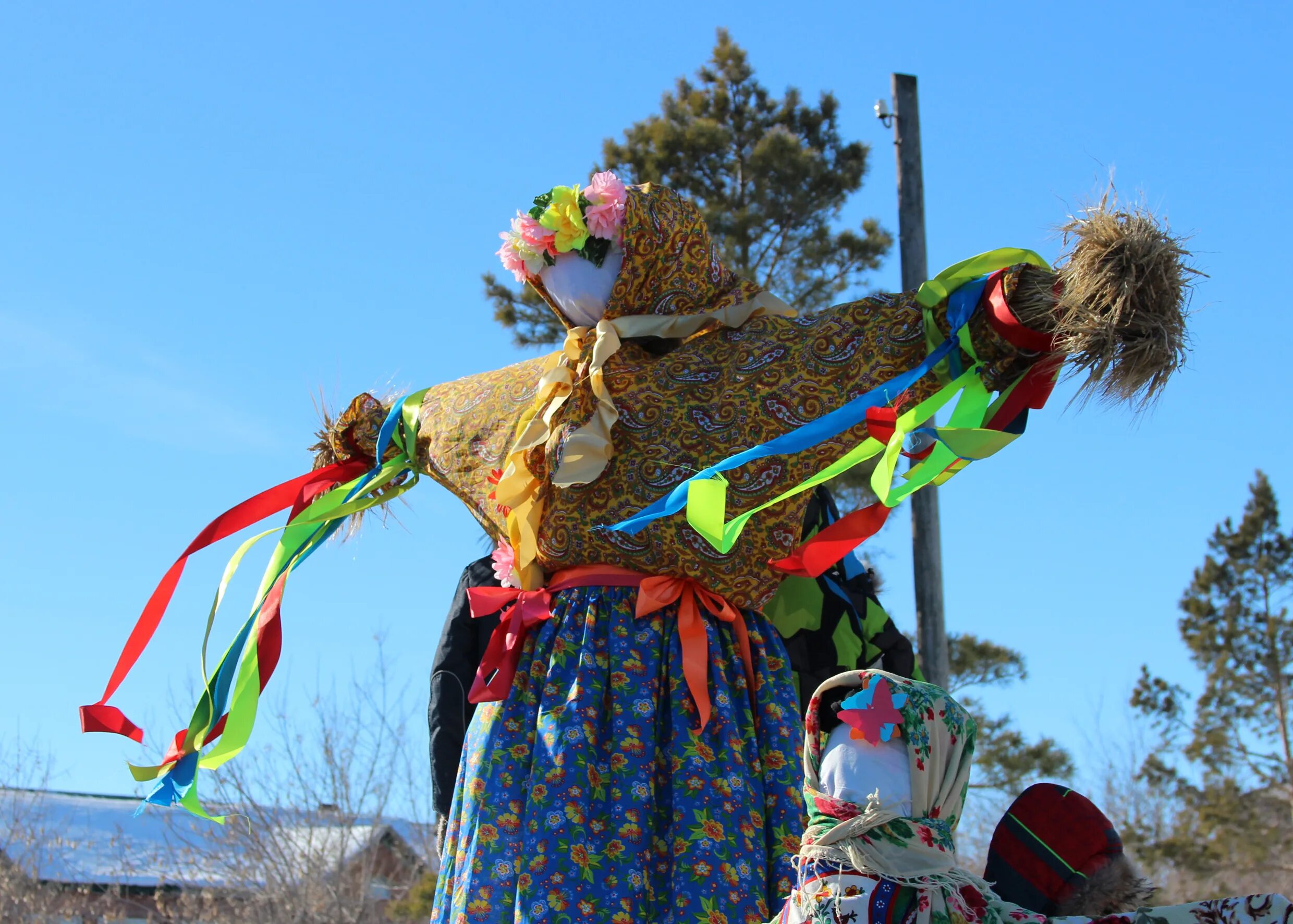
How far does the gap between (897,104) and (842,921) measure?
515 centimetres

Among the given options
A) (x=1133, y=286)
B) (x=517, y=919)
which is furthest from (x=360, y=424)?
(x=1133, y=286)

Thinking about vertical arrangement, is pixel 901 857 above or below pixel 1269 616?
below

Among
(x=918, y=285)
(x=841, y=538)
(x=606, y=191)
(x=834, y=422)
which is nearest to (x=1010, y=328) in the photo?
(x=834, y=422)

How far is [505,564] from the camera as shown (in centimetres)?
312

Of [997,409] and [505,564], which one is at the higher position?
[997,409]

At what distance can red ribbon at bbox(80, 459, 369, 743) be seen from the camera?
3.12 m

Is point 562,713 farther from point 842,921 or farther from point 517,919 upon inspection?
point 842,921

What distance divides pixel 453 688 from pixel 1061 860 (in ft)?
5.32

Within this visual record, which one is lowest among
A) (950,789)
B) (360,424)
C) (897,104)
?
(950,789)

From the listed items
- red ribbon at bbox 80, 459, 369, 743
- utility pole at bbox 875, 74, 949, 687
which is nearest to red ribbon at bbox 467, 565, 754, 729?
red ribbon at bbox 80, 459, 369, 743

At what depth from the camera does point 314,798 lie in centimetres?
1010

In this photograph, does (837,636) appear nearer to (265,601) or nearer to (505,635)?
(505,635)

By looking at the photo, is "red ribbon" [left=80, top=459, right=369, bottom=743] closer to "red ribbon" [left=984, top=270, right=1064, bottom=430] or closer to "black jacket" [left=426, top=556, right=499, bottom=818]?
"black jacket" [left=426, top=556, right=499, bottom=818]

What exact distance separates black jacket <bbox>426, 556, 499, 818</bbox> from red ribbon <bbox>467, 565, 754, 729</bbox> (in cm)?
21
